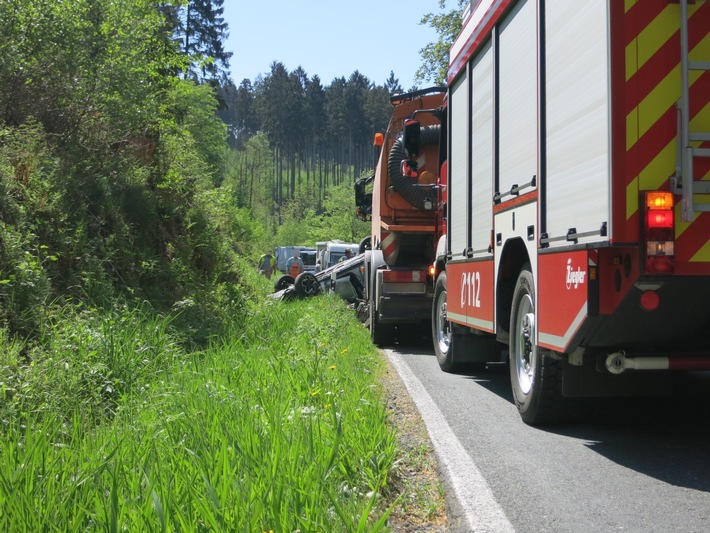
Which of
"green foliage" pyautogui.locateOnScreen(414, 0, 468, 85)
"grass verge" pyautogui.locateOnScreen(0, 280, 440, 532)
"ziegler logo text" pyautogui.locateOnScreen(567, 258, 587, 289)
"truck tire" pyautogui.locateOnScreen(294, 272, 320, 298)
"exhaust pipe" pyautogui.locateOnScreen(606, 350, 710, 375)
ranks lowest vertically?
"grass verge" pyautogui.locateOnScreen(0, 280, 440, 532)

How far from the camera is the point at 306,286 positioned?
1869 centimetres

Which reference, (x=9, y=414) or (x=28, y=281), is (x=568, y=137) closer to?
(x=9, y=414)

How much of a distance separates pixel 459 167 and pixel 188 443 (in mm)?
5167

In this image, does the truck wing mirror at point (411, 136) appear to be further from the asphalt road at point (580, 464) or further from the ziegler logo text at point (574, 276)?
the ziegler logo text at point (574, 276)

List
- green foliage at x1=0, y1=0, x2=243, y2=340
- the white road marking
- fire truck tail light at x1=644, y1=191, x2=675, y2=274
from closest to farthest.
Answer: the white road marking
fire truck tail light at x1=644, y1=191, x2=675, y2=274
green foliage at x1=0, y1=0, x2=243, y2=340

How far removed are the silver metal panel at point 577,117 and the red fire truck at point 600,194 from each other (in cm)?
1

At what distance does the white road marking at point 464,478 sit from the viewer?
3.70m

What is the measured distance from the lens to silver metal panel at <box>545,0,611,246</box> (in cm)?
444

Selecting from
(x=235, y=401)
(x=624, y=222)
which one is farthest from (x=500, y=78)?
(x=235, y=401)

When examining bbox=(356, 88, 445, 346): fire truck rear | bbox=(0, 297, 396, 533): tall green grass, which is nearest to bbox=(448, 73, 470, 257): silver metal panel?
bbox=(0, 297, 396, 533): tall green grass

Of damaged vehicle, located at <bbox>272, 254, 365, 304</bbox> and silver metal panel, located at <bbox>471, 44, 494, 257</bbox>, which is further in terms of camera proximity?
damaged vehicle, located at <bbox>272, 254, 365, 304</bbox>

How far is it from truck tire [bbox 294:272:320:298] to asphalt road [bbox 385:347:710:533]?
11286 millimetres

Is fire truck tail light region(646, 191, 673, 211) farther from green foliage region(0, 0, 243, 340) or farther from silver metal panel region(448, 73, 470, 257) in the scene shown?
green foliage region(0, 0, 243, 340)

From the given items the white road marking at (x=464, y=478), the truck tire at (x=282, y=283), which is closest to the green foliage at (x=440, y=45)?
the truck tire at (x=282, y=283)
